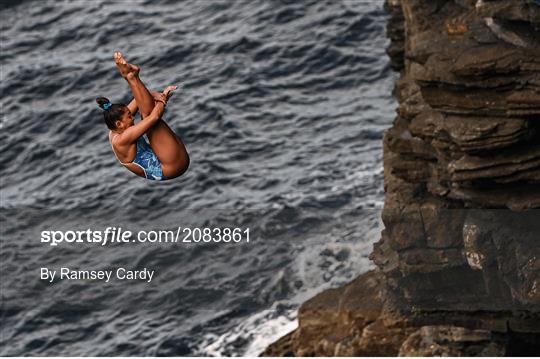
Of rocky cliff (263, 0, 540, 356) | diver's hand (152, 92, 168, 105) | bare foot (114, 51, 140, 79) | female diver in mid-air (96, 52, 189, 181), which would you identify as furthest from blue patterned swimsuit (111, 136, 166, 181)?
rocky cliff (263, 0, 540, 356)

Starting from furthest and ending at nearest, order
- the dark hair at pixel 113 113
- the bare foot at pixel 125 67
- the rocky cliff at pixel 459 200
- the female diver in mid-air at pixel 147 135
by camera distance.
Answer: the rocky cliff at pixel 459 200 < the dark hair at pixel 113 113 < the female diver in mid-air at pixel 147 135 < the bare foot at pixel 125 67

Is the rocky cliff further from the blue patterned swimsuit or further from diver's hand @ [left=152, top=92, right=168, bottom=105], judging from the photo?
diver's hand @ [left=152, top=92, right=168, bottom=105]

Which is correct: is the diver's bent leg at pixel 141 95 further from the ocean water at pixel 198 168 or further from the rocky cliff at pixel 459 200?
the ocean water at pixel 198 168

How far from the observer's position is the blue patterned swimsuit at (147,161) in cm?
2466

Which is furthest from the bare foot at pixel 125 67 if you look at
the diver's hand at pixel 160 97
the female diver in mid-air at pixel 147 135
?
the diver's hand at pixel 160 97

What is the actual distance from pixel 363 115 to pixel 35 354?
23.6 metres

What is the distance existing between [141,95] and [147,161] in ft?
5.18

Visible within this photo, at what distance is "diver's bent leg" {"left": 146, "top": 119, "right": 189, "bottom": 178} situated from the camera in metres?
24.0

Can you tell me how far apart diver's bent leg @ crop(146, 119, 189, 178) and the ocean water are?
1307 inches

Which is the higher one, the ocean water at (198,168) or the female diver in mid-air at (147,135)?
the female diver in mid-air at (147,135)

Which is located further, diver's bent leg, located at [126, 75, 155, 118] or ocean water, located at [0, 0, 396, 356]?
ocean water, located at [0, 0, 396, 356]

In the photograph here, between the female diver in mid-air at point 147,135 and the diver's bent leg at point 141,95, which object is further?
the female diver in mid-air at point 147,135

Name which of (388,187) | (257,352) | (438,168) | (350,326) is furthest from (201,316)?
(438,168)

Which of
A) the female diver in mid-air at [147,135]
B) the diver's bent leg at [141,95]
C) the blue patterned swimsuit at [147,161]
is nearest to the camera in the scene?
the diver's bent leg at [141,95]
